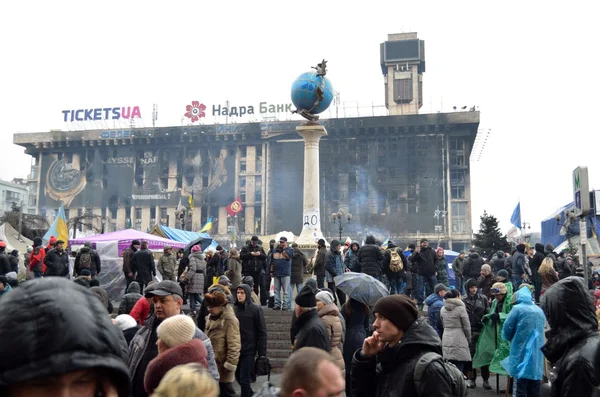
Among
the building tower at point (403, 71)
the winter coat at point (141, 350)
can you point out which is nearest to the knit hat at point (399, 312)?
the winter coat at point (141, 350)

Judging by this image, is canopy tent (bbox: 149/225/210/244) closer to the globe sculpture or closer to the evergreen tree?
the globe sculpture

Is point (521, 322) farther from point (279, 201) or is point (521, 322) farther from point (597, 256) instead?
point (279, 201)

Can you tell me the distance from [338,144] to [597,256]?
52628mm

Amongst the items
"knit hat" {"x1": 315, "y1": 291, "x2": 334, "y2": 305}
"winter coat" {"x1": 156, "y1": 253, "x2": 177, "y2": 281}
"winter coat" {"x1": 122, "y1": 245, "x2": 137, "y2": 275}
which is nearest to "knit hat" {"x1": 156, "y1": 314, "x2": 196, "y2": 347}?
"knit hat" {"x1": 315, "y1": 291, "x2": 334, "y2": 305}

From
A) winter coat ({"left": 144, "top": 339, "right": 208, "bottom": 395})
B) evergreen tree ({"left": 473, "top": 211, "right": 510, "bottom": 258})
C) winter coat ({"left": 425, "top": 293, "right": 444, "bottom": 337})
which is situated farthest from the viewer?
evergreen tree ({"left": 473, "top": 211, "right": 510, "bottom": 258})

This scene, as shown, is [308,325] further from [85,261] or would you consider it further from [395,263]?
[85,261]

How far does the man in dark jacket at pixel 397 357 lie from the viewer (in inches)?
130

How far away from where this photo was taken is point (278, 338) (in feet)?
43.2

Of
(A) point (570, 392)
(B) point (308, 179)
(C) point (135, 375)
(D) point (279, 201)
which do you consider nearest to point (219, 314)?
(C) point (135, 375)

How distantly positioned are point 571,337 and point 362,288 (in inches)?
174

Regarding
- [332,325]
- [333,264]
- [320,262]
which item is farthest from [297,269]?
[332,325]

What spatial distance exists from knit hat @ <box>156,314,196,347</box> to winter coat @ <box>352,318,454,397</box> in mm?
1184

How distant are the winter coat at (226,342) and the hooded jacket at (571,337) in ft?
11.8

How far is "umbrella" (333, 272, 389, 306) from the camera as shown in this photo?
8.12 m
